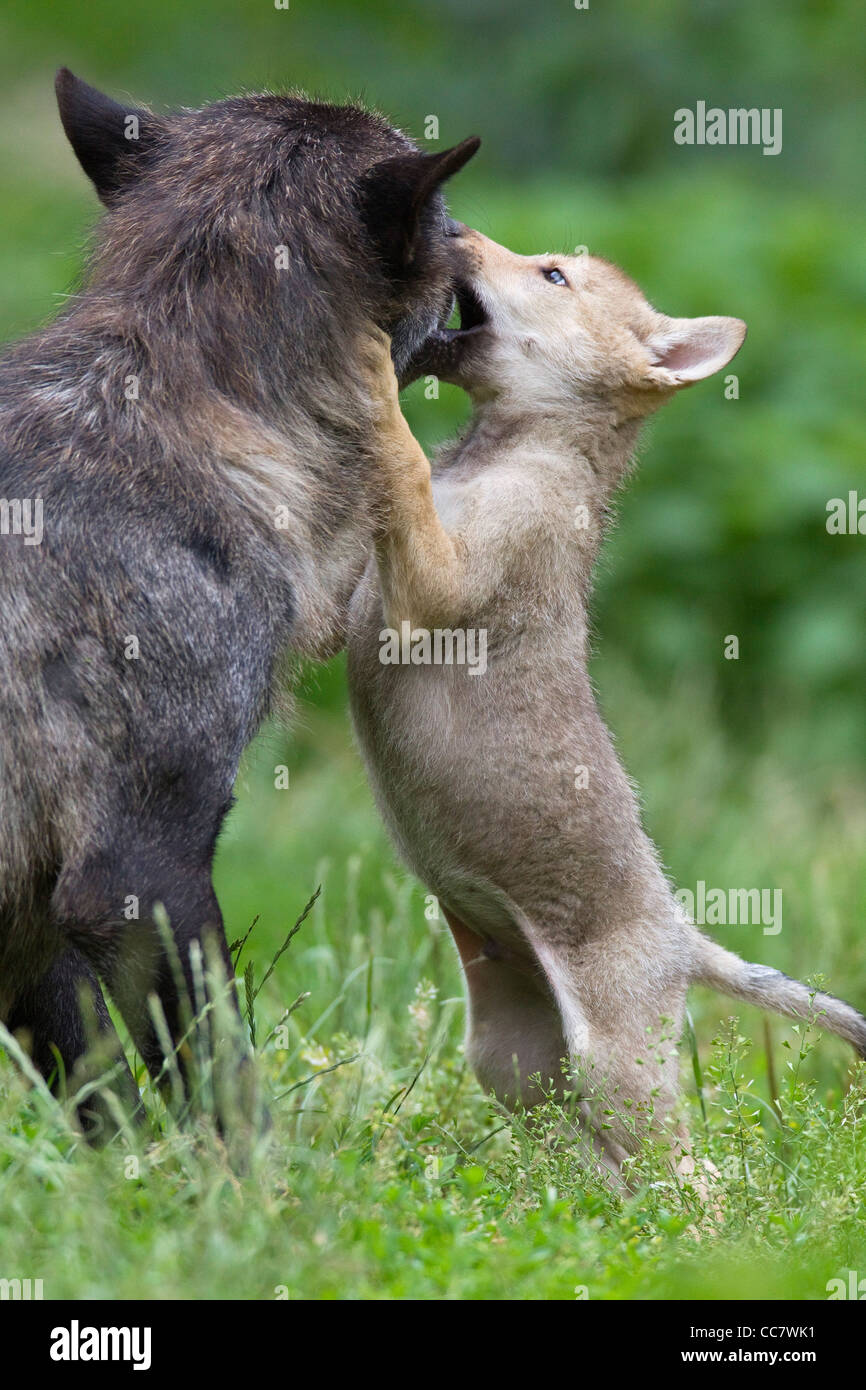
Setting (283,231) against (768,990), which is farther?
(768,990)

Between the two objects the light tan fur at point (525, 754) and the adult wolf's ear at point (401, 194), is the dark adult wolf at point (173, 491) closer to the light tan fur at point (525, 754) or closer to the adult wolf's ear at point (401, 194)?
the adult wolf's ear at point (401, 194)

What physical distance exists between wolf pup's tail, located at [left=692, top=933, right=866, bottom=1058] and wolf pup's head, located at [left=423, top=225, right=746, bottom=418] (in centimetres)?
168

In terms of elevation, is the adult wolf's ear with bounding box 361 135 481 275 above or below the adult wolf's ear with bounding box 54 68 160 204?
below

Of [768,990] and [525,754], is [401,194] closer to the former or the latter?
[525,754]

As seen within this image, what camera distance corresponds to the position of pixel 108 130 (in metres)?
4.64

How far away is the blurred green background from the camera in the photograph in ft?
33.9

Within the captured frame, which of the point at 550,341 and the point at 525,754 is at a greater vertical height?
the point at 550,341

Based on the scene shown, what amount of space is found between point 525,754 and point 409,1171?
1.16 meters

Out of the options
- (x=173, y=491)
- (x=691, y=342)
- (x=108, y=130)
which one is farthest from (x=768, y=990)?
(x=108, y=130)

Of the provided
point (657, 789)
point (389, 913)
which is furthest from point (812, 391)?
point (389, 913)

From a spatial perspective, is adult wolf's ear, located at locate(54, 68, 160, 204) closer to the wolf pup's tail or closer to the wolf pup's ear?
the wolf pup's ear

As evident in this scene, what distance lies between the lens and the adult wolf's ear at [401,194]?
4273mm

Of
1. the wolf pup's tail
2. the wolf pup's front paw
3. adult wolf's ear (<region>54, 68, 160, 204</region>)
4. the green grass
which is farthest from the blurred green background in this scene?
the green grass

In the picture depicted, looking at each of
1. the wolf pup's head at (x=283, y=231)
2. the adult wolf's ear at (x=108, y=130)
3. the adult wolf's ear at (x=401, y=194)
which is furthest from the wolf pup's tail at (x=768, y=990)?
the adult wolf's ear at (x=108, y=130)
